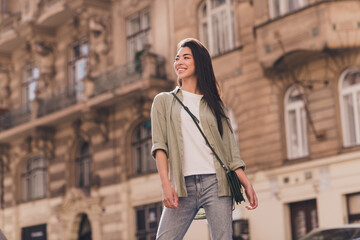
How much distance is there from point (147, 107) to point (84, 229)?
5731mm

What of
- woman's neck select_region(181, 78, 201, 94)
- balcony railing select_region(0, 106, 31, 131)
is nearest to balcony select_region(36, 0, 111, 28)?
balcony railing select_region(0, 106, 31, 131)

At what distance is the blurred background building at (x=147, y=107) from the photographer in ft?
59.1

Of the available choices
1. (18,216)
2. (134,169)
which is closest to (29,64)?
(18,216)

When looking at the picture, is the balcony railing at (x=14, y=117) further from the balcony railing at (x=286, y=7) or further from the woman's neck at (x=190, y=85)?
the woman's neck at (x=190, y=85)

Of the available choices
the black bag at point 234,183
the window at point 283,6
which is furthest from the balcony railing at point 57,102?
the black bag at point 234,183

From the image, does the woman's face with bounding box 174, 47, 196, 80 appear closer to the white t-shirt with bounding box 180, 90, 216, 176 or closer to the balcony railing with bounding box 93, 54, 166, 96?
the white t-shirt with bounding box 180, 90, 216, 176

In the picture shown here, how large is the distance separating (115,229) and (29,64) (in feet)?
31.2

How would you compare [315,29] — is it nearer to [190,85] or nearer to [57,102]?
[57,102]

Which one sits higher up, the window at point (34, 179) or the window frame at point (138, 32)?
the window frame at point (138, 32)

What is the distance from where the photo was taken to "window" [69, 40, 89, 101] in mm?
27094

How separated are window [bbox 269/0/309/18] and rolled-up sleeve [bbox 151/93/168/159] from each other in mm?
14377

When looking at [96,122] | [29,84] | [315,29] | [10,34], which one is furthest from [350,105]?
[10,34]

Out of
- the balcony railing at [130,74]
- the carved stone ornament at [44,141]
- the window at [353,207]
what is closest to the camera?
the window at [353,207]

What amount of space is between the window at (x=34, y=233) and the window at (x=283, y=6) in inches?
530
